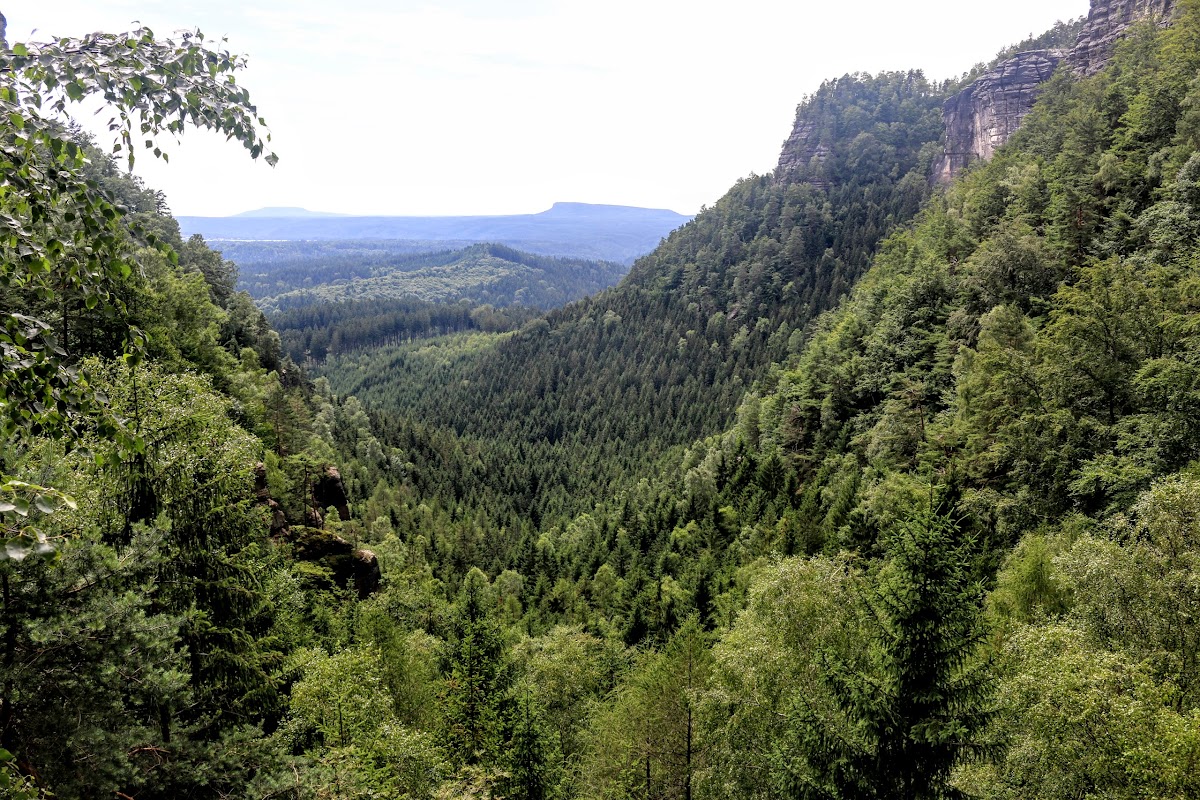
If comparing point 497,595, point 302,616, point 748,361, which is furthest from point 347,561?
point 748,361

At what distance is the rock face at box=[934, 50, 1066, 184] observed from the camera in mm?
116375

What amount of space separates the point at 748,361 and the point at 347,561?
119136 mm

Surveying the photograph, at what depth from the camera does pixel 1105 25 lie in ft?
284

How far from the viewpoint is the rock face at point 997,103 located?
382 ft

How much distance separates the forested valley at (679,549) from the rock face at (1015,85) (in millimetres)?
17718

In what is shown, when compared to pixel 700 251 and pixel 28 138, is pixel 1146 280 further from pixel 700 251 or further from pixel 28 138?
pixel 700 251

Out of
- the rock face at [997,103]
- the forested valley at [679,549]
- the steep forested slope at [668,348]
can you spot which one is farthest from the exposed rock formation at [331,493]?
the rock face at [997,103]

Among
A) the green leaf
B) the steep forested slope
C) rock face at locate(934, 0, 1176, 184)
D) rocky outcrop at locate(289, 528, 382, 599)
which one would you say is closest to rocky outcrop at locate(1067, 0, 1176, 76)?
rock face at locate(934, 0, 1176, 184)

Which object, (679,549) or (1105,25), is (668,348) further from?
(679,549)

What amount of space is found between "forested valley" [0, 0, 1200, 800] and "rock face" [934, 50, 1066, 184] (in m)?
52.7

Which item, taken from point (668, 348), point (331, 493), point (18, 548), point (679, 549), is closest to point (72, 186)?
point (18, 548)

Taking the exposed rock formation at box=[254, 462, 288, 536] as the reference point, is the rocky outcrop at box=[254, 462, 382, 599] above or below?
below

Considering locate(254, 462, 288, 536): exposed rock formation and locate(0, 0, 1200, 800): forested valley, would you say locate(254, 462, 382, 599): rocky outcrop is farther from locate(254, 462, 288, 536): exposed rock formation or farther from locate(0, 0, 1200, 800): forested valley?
locate(0, 0, 1200, 800): forested valley

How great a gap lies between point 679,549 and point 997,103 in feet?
395
